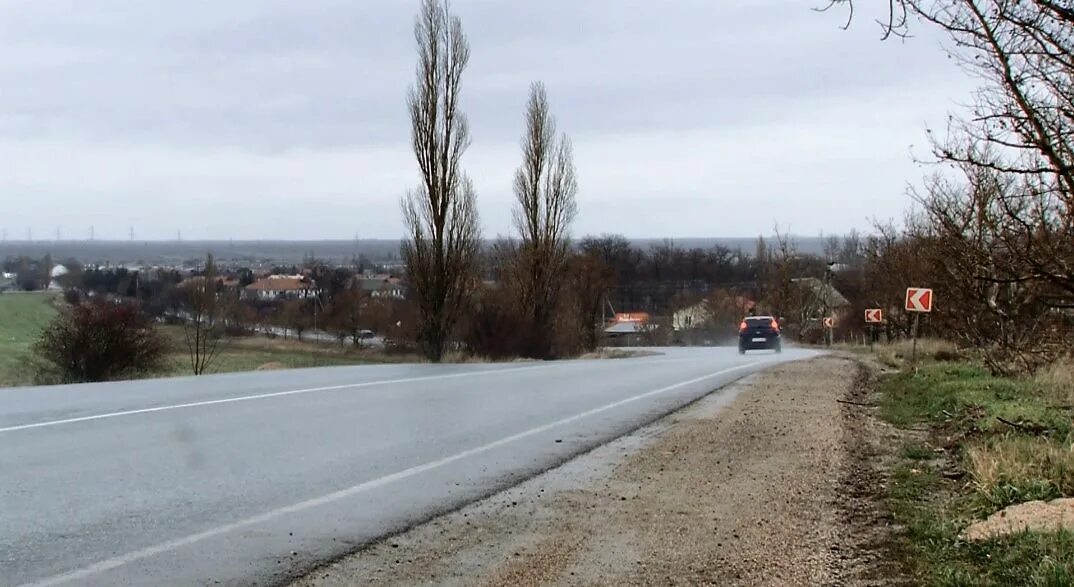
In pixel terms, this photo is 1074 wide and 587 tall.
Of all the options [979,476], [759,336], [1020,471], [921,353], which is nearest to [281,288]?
[759,336]

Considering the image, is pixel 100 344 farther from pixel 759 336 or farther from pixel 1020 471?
pixel 1020 471

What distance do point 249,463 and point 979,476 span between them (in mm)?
6249

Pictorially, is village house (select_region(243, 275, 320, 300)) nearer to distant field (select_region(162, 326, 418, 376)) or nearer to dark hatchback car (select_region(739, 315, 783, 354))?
distant field (select_region(162, 326, 418, 376))

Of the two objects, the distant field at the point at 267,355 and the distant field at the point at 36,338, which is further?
the distant field at the point at 267,355

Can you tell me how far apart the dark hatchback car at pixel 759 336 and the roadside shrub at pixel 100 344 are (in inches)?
957

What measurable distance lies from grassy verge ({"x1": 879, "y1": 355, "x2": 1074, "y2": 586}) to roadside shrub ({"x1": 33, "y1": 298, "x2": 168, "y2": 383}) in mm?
32934

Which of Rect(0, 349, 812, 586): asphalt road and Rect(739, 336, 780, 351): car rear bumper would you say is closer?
Rect(0, 349, 812, 586): asphalt road

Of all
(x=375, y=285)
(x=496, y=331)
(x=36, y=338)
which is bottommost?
(x=36, y=338)

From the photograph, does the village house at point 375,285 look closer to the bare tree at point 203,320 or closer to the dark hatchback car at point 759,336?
the bare tree at point 203,320

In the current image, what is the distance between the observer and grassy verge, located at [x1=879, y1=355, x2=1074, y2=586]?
6.30m

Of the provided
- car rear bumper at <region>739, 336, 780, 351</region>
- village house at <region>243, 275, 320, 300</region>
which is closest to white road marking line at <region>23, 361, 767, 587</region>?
car rear bumper at <region>739, 336, 780, 351</region>

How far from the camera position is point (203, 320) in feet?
187

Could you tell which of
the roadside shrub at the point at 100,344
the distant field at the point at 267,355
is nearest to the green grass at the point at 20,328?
the roadside shrub at the point at 100,344

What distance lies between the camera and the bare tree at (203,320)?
5250 cm
